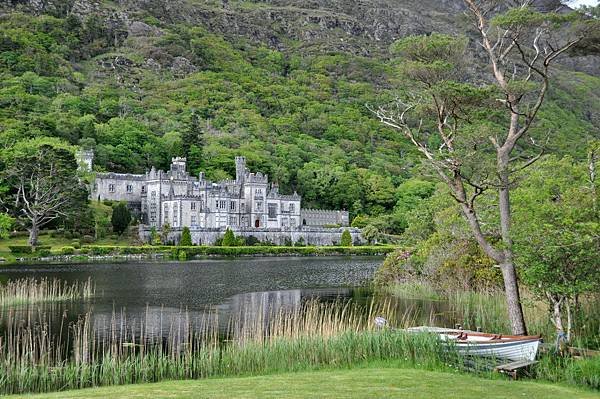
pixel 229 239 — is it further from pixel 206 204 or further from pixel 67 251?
pixel 67 251

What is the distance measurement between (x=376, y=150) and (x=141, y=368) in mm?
130701

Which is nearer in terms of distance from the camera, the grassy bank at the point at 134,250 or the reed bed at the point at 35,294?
the reed bed at the point at 35,294

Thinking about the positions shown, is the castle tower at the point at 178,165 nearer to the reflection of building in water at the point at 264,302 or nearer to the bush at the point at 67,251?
the bush at the point at 67,251

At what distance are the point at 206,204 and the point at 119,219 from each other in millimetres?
14373

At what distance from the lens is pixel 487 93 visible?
17734mm

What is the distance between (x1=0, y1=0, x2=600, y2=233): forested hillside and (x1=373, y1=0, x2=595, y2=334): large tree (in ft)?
199

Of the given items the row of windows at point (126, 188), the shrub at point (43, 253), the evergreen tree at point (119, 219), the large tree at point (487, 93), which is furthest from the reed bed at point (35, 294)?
the row of windows at point (126, 188)

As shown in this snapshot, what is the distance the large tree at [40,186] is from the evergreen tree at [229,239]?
635 inches

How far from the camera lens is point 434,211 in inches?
1355

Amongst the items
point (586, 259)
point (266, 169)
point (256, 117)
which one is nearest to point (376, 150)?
point (256, 117)

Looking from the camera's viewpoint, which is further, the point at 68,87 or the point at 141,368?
the point at 68,87

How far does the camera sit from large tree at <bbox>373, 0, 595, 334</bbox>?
17.1m

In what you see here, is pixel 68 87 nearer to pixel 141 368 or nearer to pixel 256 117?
pixel 256 117

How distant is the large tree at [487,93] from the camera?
17062 mm
